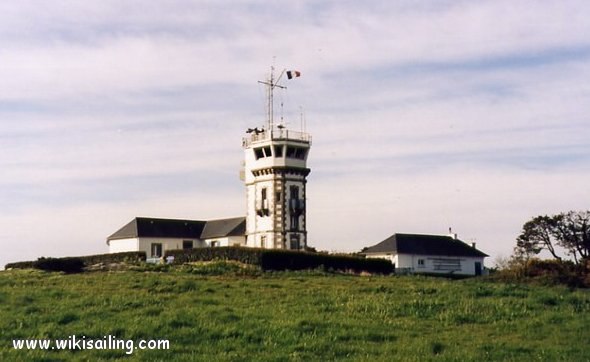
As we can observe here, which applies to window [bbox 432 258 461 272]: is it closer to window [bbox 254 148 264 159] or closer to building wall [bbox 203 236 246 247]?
building wall [bbox 203 236 246 247]

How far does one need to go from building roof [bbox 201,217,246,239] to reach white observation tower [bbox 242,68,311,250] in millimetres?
6392

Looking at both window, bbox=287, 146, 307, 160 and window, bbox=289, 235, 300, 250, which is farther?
window, bbox=287, 146, 307, 160

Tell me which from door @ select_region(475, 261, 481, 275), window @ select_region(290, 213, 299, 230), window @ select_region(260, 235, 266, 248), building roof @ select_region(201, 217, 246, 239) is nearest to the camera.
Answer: window @ select_region(290, 213, 299, 230)

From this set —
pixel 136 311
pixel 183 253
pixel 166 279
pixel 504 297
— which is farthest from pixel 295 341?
pixel 183 253

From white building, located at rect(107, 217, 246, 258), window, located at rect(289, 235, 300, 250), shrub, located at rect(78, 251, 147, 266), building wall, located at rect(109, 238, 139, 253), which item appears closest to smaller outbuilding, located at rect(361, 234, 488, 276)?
window, located at rect(289, 235, 300, 250)

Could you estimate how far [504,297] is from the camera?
3000cm

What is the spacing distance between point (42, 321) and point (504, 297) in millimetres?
15335

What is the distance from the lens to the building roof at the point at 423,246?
7850cm

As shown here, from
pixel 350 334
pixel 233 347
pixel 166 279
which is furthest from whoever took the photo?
pixel 166 279

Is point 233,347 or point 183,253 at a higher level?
point 183,253

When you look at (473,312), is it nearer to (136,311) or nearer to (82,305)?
(136,311)

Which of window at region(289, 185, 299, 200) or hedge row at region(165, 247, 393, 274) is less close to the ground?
window at region(289, 185, 299, 200)

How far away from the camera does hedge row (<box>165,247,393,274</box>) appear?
51.8m

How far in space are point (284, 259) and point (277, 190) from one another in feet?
60.4
